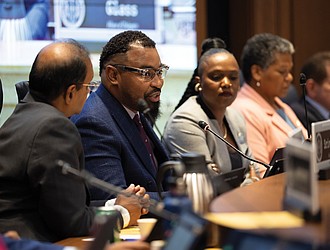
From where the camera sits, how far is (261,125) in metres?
5.02

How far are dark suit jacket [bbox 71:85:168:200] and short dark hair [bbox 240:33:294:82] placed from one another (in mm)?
1776

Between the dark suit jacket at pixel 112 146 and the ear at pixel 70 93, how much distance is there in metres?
0.47

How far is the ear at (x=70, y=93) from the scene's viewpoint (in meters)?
3.07

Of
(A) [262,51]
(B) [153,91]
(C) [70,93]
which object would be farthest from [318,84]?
(C) [70,93]

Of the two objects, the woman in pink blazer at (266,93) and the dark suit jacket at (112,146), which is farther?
the woman in pink blazer at (266,93)

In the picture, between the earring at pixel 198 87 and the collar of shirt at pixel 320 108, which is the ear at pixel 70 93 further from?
the collar of shirt at pixel 320 108

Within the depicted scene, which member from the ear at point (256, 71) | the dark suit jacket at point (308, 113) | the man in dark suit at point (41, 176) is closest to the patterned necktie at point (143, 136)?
the man in dark suit at point (41, 176)

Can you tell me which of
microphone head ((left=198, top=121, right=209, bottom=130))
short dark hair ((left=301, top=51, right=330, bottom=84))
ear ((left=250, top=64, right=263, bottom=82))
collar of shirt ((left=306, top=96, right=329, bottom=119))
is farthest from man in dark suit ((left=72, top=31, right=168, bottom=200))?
short dark hair ((left=301, top=51, right=330, bottom=84))

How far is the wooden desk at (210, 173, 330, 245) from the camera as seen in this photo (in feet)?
5.88

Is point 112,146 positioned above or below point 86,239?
above

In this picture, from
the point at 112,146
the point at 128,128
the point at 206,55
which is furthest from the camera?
the point at 206,55

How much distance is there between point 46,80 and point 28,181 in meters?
0.38

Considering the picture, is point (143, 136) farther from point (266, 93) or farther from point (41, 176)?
point (266, 93)

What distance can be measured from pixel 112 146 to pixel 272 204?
Answer: 4.69ft
